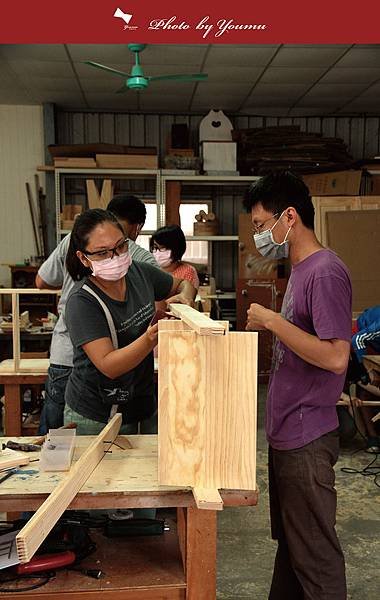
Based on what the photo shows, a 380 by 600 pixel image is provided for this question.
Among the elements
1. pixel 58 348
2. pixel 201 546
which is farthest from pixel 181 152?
pixel 201 546

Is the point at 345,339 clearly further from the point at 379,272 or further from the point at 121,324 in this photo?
the point at 379,272

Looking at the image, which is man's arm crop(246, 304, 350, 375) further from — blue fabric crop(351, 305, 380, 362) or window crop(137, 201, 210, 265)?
window crop(137, 201, 210, 265)

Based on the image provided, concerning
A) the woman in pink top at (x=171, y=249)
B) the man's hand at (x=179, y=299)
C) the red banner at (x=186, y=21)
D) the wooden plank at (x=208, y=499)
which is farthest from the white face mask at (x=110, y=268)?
the red banner at (x=186, y=21)

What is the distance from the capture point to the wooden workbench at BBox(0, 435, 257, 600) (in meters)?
1.34

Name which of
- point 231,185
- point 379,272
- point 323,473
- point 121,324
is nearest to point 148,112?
point 231,185

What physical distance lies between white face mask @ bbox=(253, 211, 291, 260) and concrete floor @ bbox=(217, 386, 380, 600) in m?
1.47

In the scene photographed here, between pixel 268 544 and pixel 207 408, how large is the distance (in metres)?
1.72

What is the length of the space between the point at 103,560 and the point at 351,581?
1.31 meters

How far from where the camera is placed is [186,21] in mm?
3387

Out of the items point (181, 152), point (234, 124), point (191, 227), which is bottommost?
point (191, 227)

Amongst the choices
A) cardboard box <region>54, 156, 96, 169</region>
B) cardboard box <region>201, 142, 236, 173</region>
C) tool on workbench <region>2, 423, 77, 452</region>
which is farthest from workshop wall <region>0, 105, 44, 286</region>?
tool on workbench <region>2, 423, 77, 452</region>

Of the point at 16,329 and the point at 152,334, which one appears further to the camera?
the point at 16,329

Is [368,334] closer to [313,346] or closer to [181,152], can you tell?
[313,346]

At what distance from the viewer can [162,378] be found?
50.6 inches
